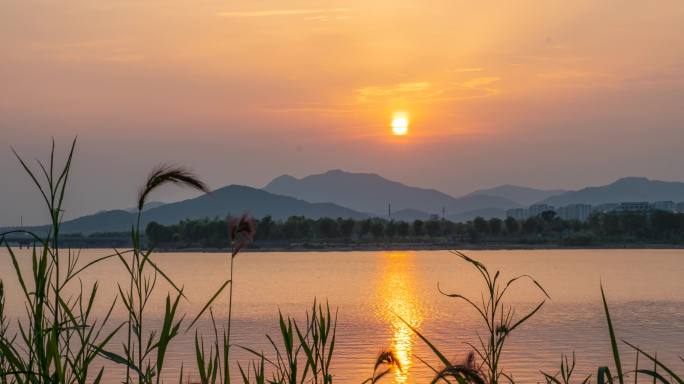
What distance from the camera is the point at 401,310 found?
66.8 m

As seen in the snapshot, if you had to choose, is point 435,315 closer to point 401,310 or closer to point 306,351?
point 401,310

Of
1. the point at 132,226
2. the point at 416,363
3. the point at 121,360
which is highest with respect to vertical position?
the point at 132,226

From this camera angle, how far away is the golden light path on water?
3823cm

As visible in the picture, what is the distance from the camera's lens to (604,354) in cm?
4075

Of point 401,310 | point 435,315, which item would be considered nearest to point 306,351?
point 435,315

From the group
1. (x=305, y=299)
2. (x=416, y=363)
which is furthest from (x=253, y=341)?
(x=305, y=299)

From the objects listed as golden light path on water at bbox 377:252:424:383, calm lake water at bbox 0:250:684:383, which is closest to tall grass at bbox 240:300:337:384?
calm lake water at bbox 0:250:684:383

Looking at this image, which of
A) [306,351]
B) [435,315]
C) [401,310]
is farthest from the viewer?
[401,310]

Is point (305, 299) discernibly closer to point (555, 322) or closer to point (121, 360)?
A: point (555, 322)

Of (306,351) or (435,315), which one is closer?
(306,351)

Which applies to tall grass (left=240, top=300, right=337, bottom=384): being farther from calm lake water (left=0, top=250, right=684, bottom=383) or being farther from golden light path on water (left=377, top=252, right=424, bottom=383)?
golden light path on water (left=377, top=252, right=424, bottom=383)

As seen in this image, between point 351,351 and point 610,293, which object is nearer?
point 351,351

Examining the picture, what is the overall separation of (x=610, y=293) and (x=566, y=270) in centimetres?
4285

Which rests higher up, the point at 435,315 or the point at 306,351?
the point at 306,351
